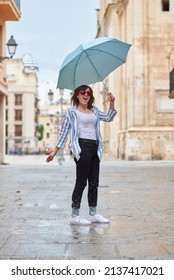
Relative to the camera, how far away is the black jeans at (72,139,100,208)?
6785mm

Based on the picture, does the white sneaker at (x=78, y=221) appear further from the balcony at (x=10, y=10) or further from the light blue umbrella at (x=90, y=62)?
the balcony at (x=10, y=10)

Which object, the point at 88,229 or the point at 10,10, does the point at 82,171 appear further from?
the point at 10,10

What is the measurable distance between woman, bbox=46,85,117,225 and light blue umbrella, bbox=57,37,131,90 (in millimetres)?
402

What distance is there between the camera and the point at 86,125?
680cm

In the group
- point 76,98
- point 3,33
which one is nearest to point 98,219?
point 76,98

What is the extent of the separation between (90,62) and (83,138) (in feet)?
3.34

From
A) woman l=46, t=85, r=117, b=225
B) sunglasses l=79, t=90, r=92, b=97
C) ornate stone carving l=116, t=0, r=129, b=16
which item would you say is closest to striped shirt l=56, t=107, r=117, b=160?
woman l=46, t=85, r=117, b=225

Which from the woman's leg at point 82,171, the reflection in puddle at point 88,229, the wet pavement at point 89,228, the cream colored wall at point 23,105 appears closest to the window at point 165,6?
the wet pavement at point 89,228

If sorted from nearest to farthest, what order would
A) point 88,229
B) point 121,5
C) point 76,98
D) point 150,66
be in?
point 88,229 < point 76,98 < point 150,66 < point 121,5

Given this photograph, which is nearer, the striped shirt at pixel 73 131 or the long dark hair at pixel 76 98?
the striped shirt at pixel 73 131

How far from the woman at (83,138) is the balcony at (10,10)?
1916 centimetres

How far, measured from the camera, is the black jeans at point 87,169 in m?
6.79
